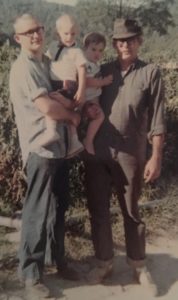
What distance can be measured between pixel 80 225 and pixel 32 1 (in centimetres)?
752

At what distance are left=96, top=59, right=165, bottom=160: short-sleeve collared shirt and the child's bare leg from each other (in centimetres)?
6

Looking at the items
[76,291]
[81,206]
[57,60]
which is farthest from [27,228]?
[81,206]

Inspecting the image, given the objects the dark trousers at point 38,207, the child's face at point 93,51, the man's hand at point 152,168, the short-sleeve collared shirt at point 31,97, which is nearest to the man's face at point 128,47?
the child's face at point 93,51

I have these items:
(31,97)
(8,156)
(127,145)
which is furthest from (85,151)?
(8,156)

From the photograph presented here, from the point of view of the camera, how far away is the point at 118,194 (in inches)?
161

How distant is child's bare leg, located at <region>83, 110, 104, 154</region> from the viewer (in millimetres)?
3865

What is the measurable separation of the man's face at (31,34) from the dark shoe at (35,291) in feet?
5.27

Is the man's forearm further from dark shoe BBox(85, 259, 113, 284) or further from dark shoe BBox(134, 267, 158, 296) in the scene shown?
dark shoe BBox(134, 267, 158, 296)

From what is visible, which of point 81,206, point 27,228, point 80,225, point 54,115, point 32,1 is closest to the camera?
point 54,115

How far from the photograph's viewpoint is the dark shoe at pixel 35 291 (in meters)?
3.86

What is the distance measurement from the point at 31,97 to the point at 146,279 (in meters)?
1.65

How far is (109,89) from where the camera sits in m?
3.90

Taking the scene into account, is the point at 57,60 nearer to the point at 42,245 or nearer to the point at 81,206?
the point at 42,245

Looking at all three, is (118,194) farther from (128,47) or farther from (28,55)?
(28,55)
